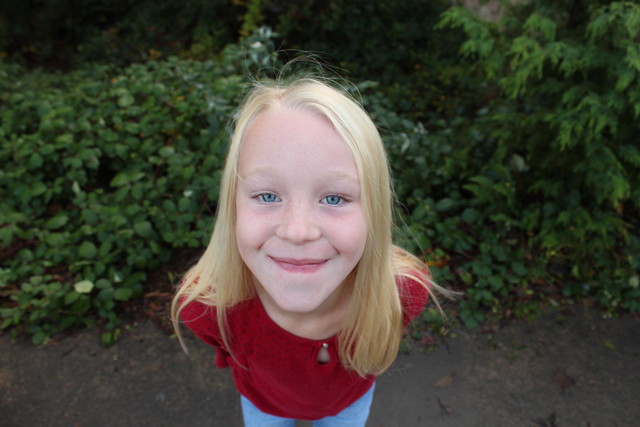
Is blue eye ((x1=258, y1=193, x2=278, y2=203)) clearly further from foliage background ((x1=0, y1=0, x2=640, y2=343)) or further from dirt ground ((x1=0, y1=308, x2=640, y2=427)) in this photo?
dirt ground ((x1=0, y1=308, x2=640, y2=427))

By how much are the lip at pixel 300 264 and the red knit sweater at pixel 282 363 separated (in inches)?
13.9

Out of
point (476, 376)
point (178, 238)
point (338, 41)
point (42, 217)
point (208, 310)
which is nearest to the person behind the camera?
point (208, 310)

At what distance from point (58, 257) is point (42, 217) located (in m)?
0.60

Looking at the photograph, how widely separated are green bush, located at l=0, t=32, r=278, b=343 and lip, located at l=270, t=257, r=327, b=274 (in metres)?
1.37

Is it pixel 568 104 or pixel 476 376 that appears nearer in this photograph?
pixel 476 376

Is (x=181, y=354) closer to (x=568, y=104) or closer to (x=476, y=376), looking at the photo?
(x=476, y=376)

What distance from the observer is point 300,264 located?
1.11 meters

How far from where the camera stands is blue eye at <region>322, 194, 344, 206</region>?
3.55 feet

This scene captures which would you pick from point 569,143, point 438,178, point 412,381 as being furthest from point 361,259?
point 438,178

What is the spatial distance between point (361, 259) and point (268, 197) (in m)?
0.34

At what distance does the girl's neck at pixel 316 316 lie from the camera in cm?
141

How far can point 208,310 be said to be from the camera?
4.81 ft

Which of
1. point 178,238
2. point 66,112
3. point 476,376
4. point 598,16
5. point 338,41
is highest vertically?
point 598,16

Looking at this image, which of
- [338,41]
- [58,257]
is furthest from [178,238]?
[338,41]
